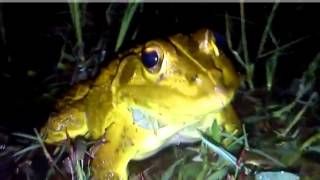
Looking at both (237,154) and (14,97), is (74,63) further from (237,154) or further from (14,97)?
(237,154)

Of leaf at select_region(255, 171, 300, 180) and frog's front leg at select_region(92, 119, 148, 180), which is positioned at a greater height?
frog's front leg at select_region(92, 119, 148, 180)

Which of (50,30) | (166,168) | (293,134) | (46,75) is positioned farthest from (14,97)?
→ (293,134)

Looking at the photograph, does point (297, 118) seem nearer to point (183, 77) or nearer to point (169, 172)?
point (169, 172)

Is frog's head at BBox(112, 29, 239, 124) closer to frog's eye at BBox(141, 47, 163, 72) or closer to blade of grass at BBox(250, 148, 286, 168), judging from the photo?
frog's eye at BBox(141, 47, 163, 72)

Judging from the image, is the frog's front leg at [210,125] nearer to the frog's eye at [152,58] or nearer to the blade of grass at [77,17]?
the frog's eye at [152,58]

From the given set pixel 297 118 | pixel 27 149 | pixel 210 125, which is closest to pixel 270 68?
pixel 297 118

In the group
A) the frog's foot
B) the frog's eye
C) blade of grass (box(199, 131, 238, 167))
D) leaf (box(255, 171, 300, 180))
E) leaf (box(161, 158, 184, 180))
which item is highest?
the frog's eye

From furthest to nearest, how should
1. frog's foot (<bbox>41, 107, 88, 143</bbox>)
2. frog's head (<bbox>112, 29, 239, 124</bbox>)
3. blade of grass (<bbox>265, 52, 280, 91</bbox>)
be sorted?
1. blade of grass (<bbox>265, 52, 280, 91</bbox>)
2. frog's foot (<bbox>41, 107, 88, 143</bbox>)
3. frog's head (<bbox>112, 29, 239, 124</bbox>)

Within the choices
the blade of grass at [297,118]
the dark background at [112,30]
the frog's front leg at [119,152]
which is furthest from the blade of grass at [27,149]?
the blade of grass at [297,118]

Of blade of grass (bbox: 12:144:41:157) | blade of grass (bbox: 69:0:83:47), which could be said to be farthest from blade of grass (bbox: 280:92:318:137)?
blade of grass (bbox: 69:0:83:47)
